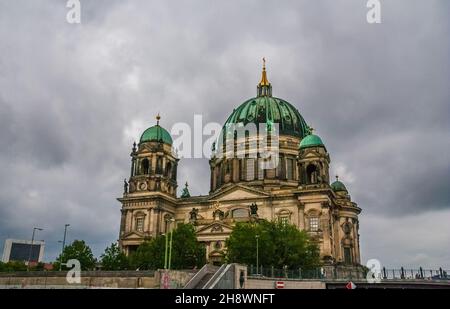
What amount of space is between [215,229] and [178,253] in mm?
11011

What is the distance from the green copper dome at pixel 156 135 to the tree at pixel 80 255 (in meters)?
22.0

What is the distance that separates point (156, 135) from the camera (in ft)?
259

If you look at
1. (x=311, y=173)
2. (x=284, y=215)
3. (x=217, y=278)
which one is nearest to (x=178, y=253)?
(x=284, y=215)

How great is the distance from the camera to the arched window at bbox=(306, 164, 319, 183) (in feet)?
237

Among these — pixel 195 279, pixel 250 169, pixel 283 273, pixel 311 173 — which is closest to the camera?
pixel 195 279

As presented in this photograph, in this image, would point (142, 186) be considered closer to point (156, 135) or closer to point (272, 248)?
point (156, 135)

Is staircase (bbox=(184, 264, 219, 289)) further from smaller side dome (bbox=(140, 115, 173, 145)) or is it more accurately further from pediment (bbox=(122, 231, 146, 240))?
smaller side dome (bbox=(140, 115, 173, 145))

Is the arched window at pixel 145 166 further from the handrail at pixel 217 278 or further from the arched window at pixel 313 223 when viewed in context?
the handrail at pixel 217 278
